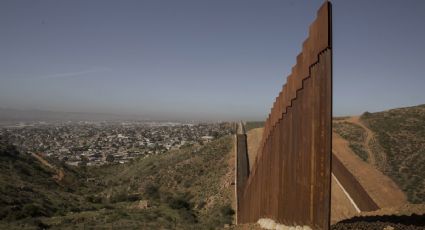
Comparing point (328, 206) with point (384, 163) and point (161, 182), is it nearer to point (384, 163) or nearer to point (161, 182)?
point (384, 163)

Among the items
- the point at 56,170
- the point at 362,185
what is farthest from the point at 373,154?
the point at 56,170

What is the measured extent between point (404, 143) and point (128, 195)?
30.3 metres

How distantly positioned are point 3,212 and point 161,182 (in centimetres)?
1829

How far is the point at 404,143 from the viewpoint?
37219mm

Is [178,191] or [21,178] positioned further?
[21,178]

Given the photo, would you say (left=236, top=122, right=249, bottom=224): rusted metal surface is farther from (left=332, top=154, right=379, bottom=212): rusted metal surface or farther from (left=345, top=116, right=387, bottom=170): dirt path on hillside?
(left=345, top=116, right=387, bottom=170): dirt path on hillside

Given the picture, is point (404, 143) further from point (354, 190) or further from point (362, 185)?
point (354, 190)

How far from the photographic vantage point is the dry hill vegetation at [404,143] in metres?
28.0

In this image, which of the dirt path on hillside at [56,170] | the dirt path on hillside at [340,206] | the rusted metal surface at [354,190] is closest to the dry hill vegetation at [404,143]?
the rusted metal surface at [354,190]

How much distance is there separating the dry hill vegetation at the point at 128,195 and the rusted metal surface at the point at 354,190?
8.15 meters

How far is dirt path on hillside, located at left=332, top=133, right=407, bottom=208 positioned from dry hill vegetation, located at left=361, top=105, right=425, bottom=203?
0.80m

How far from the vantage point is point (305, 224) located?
765cm

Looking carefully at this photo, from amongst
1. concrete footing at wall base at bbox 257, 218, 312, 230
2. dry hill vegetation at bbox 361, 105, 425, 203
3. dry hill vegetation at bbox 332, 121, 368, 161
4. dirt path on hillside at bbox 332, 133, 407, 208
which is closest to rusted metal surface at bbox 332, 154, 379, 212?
dirt path on hillside at bbox 332, 133, 407, 208

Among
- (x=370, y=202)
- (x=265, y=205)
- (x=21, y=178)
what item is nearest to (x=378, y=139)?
(x=370, y=202)
